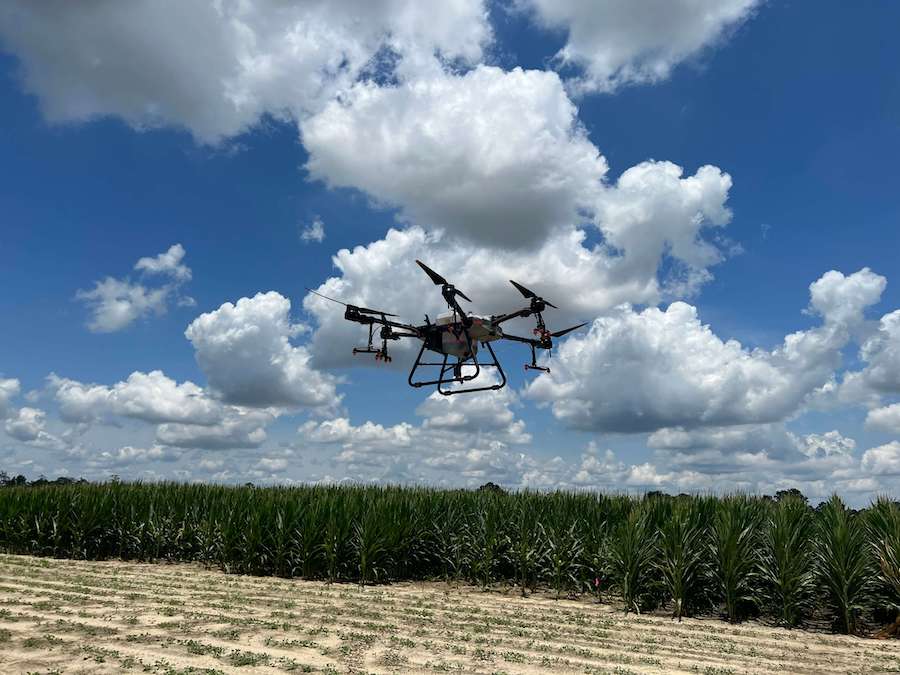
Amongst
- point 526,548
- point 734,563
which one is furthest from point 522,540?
point 734,563

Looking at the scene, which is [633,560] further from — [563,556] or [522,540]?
[522,540]

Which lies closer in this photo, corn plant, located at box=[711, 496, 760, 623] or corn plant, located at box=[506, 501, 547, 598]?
corn plant, located at box=[711, 496, 760, 623]

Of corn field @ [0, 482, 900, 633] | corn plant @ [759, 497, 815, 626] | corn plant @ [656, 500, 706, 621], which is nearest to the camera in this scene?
corn plant @ [759, 497, 815, 626]

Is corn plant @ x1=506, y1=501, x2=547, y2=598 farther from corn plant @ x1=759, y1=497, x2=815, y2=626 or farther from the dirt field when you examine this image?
corn plant @ x1=759, y1=497, x2=815, y2=626

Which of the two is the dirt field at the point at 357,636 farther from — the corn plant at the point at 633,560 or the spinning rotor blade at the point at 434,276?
the spinning rotor blade at the point at 434,276

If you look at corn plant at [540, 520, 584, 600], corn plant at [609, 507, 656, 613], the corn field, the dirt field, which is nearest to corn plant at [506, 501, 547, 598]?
the corn field

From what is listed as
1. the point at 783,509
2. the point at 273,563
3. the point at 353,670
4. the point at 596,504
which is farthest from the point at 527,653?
the point at 273,563

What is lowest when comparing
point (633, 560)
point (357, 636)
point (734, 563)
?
point (357, 636)
